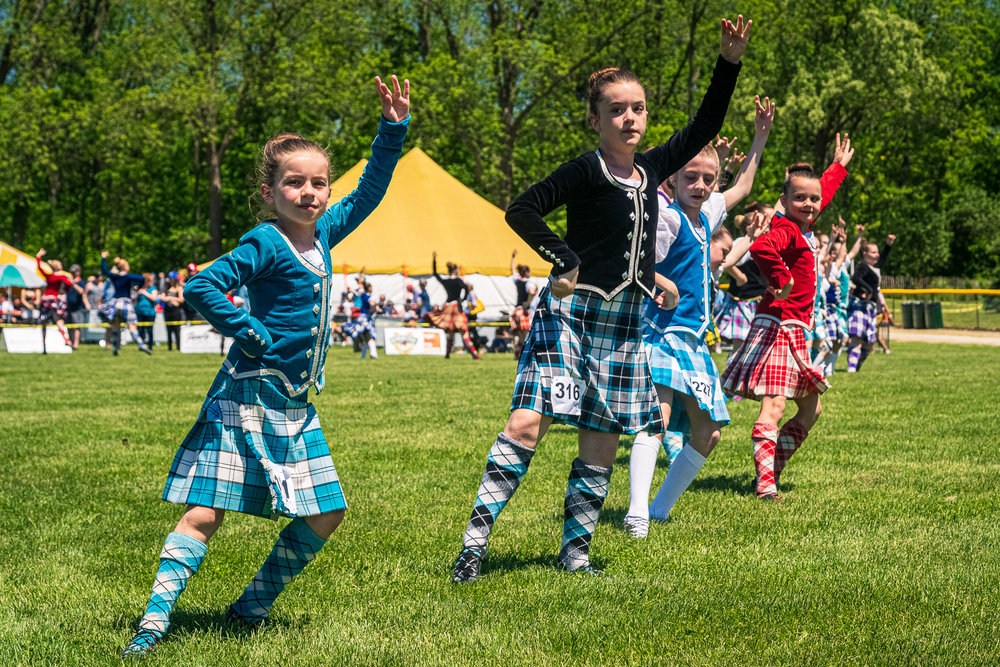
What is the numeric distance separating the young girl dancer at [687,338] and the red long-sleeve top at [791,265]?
0.54 meters

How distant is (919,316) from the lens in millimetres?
37719

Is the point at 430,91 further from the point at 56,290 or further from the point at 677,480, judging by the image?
the point at 677,480

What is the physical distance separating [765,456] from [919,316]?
33002 mm

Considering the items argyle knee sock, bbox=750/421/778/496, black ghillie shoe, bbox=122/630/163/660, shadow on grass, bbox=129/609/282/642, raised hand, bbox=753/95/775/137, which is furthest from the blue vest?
black ghillie shoe, bbox=122/630/163/660

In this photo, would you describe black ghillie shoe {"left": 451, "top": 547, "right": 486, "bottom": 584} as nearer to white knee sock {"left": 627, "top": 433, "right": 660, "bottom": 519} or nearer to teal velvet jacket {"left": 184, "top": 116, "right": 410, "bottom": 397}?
teal velvet jacket {"left": 184, "top": 116, "right": 410, "bottom": 397}

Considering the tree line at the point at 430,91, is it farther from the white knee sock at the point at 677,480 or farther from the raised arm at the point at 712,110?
the raised arm at the point at 712,110

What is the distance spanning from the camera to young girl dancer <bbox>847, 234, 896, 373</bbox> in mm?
18453

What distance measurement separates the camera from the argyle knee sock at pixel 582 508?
16.8ft

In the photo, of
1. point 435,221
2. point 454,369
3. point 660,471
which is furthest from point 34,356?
point 660,471

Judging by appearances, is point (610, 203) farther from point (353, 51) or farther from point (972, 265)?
point (972, 265)

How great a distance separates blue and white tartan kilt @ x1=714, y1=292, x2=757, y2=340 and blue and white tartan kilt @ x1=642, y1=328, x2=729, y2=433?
30.1ft

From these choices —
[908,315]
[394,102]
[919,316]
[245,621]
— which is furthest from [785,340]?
[908,315]

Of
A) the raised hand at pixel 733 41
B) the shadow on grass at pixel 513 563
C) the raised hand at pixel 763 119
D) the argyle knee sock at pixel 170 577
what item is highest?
the raised hand at pixel 733 41

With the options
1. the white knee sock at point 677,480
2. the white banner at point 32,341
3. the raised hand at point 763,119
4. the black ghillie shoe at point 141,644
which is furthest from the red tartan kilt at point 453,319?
the black ghillie shoe at point 141,644
